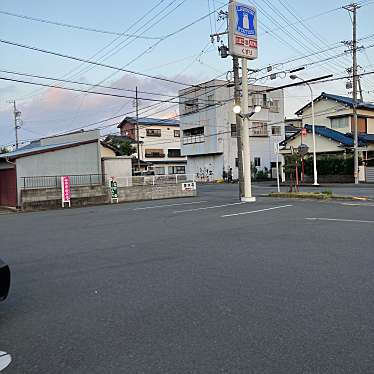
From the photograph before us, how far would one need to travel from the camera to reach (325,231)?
9.05 metres

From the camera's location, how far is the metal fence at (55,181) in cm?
1950

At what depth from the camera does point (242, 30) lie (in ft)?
56.1

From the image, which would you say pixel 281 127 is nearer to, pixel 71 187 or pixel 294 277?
pixel 71 187

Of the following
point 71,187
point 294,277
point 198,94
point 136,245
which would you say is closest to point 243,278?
point 294,277

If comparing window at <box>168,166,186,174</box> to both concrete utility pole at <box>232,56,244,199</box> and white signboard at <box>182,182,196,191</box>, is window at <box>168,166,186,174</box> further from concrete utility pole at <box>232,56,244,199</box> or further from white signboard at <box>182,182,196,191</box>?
concrete utility pole at <box>232,56,244,199</box>

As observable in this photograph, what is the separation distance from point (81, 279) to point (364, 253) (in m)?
4.61

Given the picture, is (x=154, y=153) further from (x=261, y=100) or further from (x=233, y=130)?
(x=261, y=100)

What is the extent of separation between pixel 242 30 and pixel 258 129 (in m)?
31.0

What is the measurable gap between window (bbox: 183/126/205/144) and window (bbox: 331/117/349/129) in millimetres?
14907

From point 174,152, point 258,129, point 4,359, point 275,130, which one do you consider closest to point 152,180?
point 4,359

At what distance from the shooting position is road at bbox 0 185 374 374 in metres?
3.08

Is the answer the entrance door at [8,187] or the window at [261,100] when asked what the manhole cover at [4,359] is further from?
the window at [261,100]

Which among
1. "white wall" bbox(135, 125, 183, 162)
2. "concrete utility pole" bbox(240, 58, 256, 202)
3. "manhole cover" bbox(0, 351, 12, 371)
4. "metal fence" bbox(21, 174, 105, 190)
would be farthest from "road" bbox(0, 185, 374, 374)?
"white wall" bbox(135, 125, 183, 162)

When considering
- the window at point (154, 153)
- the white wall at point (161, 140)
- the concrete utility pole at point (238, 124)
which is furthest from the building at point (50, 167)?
the white wall at point (161, 140)
